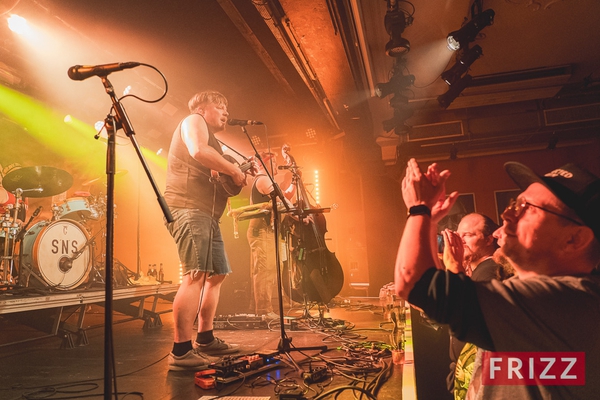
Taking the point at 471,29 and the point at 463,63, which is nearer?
the point at 471,29

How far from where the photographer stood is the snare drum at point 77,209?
19.8 feet

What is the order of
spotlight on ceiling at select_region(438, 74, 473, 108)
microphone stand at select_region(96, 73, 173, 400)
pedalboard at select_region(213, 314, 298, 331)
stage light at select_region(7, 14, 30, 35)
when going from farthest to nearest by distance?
spotlight on ceiling at select_region(438, 74, 473, 108)
stage light at select_region(7, 14, 30, 35)
pedalboard at select_region(213, 314, 298, 331)
microphone stand at select_region(96, 73, 173, 400)

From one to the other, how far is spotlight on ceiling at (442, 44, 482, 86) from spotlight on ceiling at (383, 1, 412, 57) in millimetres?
1070

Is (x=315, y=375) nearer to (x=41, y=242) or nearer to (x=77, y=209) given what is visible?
(x=41, y=242)

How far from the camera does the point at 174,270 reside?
9.34m

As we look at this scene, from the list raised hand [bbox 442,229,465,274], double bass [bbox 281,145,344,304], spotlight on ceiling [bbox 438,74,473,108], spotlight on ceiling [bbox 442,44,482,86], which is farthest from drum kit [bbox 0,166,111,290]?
spotlight on ceiling [bbox 438,74,473,108]

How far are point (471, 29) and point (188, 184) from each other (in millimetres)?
4434

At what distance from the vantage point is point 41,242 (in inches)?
197

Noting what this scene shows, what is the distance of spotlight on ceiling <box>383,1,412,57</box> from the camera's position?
480cm

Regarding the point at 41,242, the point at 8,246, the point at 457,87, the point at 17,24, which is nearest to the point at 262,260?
the point at 41,242

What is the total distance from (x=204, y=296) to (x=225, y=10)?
3.31 m

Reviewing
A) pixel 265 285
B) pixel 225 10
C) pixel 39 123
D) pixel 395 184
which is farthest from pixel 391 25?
pixel 39 123

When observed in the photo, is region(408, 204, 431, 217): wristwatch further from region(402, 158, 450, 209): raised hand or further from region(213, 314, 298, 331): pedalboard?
region(213, 314, 298, 331): pedalboard

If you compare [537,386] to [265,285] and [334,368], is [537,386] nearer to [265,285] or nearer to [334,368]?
[334,368]
